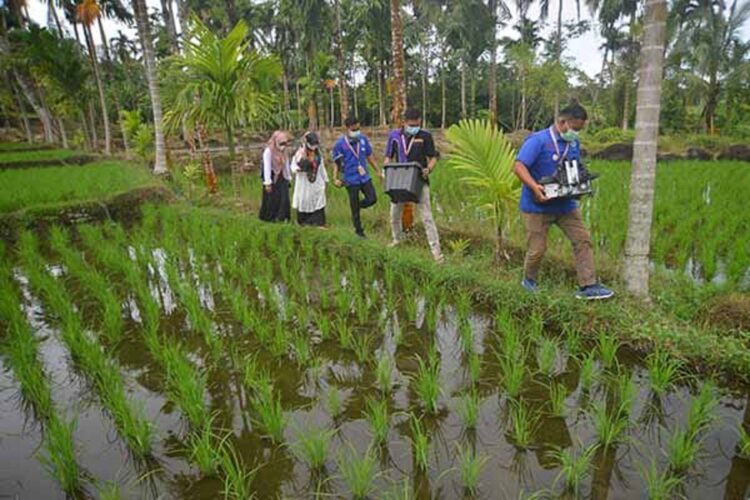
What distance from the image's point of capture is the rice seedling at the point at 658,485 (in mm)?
1673

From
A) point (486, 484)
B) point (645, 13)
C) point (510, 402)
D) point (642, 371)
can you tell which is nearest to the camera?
point (486, 484)

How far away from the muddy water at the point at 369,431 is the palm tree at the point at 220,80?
461cm

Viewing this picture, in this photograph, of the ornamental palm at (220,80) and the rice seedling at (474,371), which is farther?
the ornamental palm at (220,80)

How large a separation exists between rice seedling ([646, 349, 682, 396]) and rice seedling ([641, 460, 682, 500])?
662mm

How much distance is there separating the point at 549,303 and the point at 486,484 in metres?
1.69

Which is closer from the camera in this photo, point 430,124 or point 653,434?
point 653,434

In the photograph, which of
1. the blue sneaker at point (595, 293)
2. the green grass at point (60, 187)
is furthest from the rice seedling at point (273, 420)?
the green grass at point (60, 187)

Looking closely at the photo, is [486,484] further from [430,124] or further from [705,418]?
[430,124]

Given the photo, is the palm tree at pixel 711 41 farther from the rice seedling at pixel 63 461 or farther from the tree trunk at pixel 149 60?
the rice seedling at pixel 63 461

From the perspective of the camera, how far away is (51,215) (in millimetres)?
6660

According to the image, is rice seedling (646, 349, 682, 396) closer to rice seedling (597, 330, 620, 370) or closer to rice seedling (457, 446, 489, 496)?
rice seedling (597, 330, 620, 370)

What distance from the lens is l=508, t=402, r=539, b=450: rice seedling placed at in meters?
2.08

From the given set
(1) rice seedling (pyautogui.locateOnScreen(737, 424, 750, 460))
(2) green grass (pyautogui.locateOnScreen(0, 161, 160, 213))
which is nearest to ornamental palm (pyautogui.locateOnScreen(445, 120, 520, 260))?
(1) rice seedling (pyautogui.locateOnScreen(737, 424, 750, 460))

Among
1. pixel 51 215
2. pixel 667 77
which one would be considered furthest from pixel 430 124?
pixel 51 215
